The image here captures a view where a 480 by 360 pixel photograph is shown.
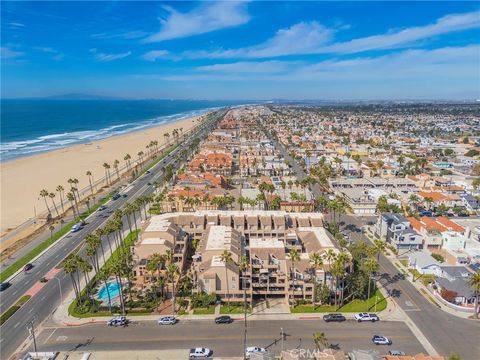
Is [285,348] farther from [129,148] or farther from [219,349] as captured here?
[129,148]

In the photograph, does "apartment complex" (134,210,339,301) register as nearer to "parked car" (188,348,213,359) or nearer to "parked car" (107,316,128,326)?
"parked car" (107,316,128,326)

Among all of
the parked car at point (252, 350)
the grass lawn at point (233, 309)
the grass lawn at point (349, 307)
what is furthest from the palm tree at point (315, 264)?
the parked car at point (252, 350)

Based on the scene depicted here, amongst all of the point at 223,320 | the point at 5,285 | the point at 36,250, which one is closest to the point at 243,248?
the point at 223,320

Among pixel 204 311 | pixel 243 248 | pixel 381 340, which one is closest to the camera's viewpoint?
pixel 381 340

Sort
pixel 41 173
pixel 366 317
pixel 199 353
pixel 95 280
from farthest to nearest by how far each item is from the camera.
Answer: pixel 41 173, pixel 95 280, pixel 366 317, pixel 199 353

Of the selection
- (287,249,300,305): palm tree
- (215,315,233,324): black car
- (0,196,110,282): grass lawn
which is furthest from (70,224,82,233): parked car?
(287,249,300,305): palm tree

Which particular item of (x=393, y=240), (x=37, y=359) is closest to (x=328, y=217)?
(x=393, y=240)

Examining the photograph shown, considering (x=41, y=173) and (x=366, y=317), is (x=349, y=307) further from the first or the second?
(x=41, y=173)
